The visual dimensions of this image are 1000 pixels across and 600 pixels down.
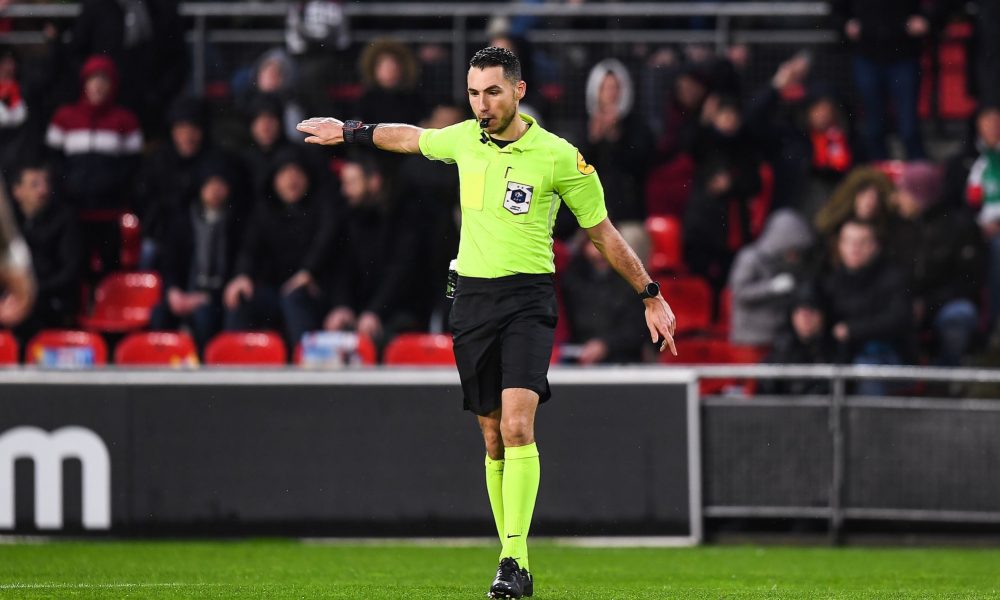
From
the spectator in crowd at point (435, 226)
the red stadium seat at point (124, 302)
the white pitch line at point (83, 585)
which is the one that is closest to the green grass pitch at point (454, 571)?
the white pitch line at point (83, 585)

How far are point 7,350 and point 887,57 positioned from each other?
821 centimetres

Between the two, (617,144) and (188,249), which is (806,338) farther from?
(188,249)

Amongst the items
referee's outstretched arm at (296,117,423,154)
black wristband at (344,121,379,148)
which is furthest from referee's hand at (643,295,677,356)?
black wristband at (344,121,379,148)

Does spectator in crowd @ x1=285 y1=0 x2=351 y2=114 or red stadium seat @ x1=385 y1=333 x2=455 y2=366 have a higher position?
spectator in crowd @ x1=285 y1=0 x2=351 y2=114

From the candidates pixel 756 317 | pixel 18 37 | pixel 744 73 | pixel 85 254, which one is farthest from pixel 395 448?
pixel 18 37

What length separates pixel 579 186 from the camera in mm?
7484

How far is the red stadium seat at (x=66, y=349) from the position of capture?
13.1m

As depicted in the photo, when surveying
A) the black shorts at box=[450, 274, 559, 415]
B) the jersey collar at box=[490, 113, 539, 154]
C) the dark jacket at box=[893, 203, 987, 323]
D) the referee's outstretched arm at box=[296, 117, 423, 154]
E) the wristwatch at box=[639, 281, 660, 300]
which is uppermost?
the referee's outstretched arm at box=[296, 117, 423, 154]

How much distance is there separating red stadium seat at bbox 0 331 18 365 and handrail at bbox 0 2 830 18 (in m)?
4.25

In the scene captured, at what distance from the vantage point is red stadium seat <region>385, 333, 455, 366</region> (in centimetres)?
1273

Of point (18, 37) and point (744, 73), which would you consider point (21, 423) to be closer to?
point (18, 37)

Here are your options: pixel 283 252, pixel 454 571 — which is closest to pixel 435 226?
pixel 283 252

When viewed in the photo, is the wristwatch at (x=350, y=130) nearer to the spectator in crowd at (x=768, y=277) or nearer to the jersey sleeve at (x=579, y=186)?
the jersey sleeve at (x=579, y=186)

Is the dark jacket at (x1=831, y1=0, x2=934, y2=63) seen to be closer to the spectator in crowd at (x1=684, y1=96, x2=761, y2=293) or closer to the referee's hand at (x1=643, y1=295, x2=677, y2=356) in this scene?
the spectator in crowd at (x1=684, y1=96, x2=761, y2=293)
